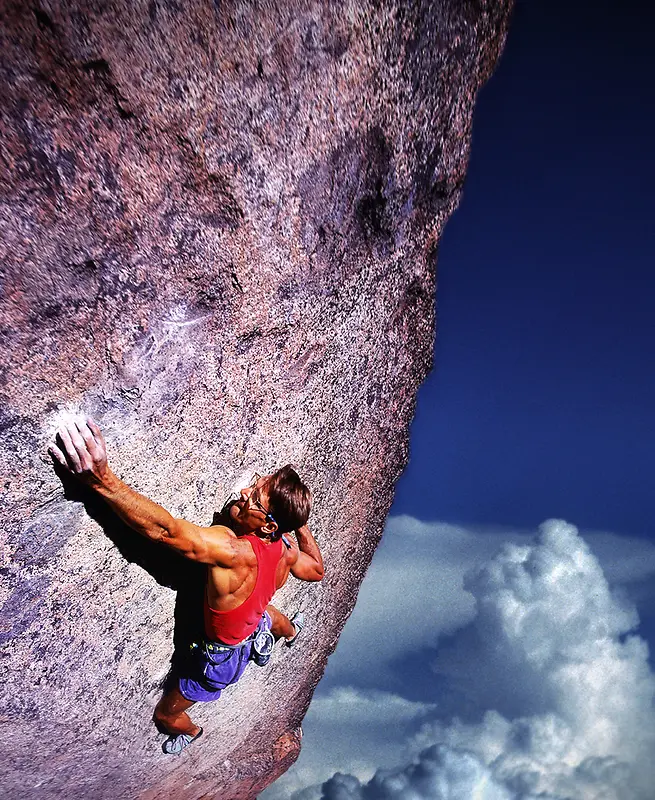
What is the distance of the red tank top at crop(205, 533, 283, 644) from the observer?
9.21 ft

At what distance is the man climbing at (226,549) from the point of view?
7.75 ft

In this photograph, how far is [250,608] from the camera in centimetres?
294

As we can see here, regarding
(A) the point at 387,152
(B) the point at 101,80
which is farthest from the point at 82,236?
(A) the point at 387,152

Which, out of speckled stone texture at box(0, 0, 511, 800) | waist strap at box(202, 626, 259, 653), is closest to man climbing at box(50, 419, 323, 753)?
waist strap at box(202, 626, 259, 653)

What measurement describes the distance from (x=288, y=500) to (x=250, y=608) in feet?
2.30

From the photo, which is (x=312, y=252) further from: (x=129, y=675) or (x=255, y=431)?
(x=129, y=675)

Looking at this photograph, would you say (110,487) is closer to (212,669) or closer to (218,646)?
(218,646)

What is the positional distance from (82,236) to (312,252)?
111cm

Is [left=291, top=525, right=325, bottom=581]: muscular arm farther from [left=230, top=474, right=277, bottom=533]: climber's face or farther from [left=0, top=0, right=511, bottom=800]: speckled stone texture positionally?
[left=230, top=474, right=277, bottom=533]: climber's face

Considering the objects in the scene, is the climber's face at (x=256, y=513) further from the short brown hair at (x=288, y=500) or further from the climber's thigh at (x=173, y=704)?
the climber's thigh at (x=173, y=704)

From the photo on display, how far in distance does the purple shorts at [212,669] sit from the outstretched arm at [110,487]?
3.25 ft

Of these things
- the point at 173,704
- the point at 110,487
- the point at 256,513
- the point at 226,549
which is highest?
the point at 256,513

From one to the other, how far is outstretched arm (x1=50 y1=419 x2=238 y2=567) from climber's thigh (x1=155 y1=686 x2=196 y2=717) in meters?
1.53

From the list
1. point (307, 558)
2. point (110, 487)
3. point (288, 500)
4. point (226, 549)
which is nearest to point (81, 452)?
point (110, 487)
